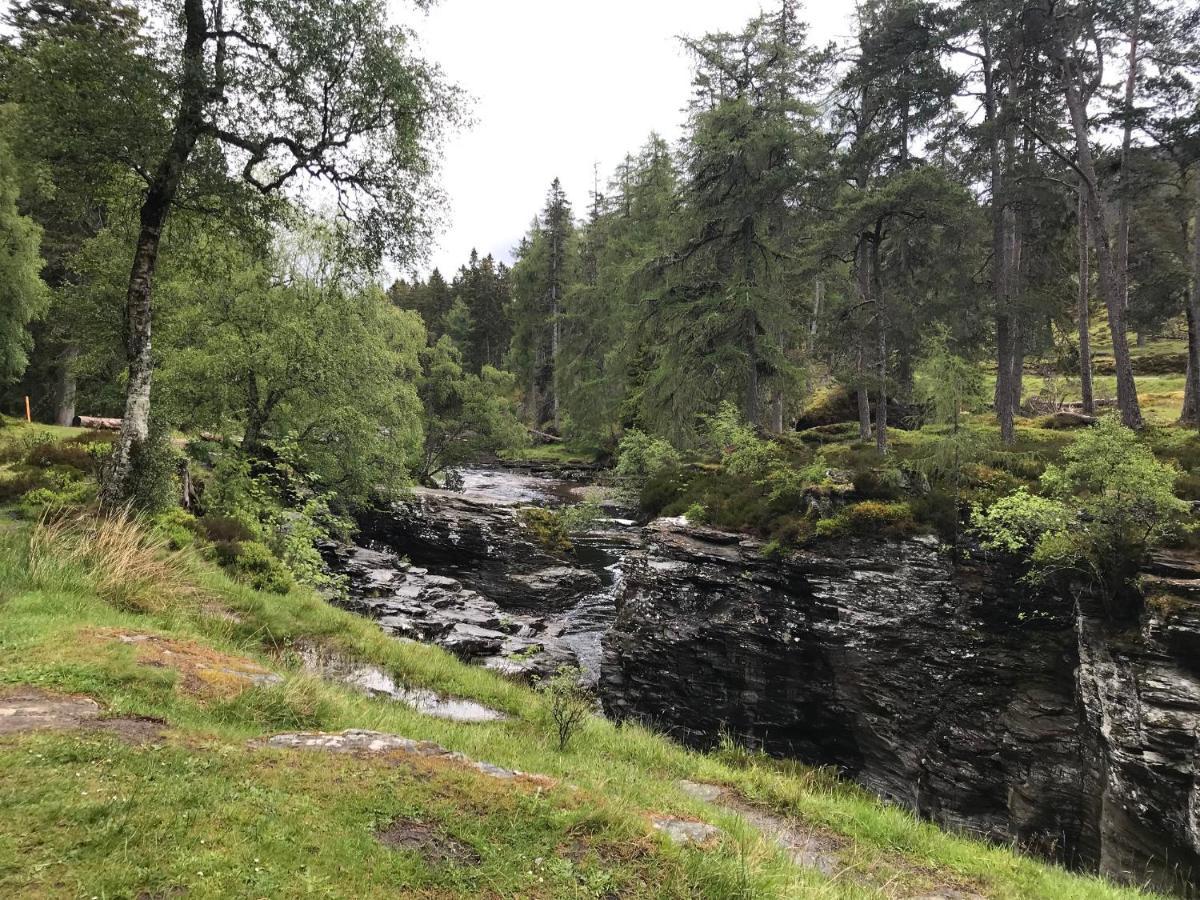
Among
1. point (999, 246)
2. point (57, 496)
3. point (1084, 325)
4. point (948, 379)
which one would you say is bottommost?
point (57, 496)

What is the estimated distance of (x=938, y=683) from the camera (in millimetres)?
11227

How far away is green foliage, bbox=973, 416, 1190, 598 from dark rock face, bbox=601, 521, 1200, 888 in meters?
0.69

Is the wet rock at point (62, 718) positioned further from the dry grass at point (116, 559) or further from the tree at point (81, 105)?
the tree at point (81, 105)

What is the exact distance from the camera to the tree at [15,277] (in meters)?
24.3

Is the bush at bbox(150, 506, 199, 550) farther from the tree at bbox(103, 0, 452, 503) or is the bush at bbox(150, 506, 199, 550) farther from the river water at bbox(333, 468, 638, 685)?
the river water at bbox(333, 468, 638, 685)

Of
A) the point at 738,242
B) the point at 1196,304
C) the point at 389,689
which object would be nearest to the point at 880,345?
the point at 738,242

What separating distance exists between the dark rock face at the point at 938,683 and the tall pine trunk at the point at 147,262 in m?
10.5

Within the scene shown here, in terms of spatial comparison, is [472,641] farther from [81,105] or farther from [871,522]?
[81,105]

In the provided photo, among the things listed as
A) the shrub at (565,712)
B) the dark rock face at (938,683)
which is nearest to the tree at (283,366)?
the dark rock face at (938,683)

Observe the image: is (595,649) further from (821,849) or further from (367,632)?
(821,849)

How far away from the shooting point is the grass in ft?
11.0

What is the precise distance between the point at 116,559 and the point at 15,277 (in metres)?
24.4

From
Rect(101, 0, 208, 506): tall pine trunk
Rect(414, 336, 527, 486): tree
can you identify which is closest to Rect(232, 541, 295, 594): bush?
Rect(101, 0, 208, 506): tall pine trunk

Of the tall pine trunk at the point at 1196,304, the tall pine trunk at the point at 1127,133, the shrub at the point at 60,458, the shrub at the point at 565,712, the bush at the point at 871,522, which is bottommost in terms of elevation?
the shrub at the point at 565,712
